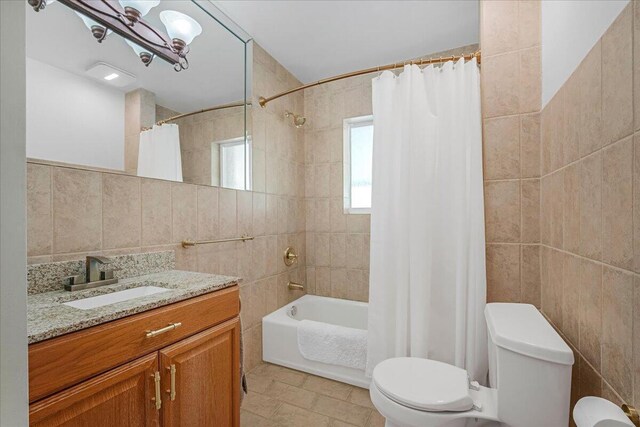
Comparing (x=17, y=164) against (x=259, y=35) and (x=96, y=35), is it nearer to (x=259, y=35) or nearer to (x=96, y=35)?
(x=96, y=35)

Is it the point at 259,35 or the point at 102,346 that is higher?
the point at 259,35

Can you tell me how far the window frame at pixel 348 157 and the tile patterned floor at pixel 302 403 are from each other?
146cm

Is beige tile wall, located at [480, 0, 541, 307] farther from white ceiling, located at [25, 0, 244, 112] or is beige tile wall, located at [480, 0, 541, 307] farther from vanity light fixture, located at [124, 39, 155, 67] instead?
vanity light fixture, located at [124, 39, 155, 67]

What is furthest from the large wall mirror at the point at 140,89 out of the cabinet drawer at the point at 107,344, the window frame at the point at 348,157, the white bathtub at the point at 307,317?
the white bathtub at the point at 307,317

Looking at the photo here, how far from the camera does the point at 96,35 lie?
1244 millimetres

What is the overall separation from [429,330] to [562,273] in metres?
0.79

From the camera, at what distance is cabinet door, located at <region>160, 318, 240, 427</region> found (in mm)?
950

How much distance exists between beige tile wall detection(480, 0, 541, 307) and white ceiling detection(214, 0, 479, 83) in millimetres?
477

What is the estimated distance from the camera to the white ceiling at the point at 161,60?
3.63 ft

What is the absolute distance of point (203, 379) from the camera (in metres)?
1.08

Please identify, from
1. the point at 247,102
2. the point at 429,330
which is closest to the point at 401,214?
the point at 429,330

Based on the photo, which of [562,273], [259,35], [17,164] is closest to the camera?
[17,164]

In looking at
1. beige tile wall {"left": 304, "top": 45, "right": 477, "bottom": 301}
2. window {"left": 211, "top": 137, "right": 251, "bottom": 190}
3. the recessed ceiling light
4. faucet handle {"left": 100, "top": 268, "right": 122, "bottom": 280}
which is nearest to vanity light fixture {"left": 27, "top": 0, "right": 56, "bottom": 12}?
the recessed ceiling light

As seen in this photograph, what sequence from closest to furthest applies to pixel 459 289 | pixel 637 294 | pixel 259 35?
1. pixel 637 294
2. pixel 459 289
3. pixel 259 35
